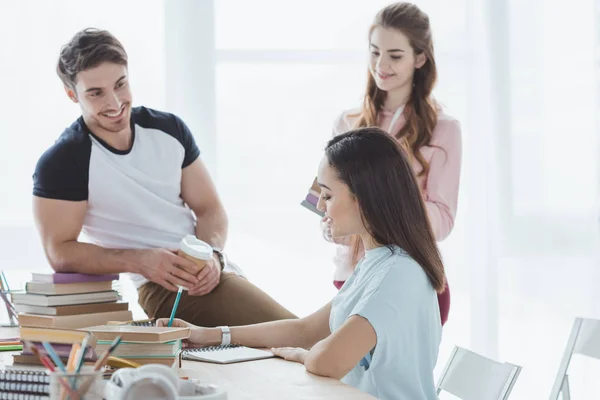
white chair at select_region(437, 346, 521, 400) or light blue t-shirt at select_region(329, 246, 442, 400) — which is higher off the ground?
light blue t-shirt at select_region(329, 246, 442, 400)

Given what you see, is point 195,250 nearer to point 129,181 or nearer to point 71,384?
point 129,181

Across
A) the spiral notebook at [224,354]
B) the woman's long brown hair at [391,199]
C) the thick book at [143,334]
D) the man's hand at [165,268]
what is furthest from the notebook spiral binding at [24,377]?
the man's hand at [165,268]

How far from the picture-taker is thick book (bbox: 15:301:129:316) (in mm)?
1948

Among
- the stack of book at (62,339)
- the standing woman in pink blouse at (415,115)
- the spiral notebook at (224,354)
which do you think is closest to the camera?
the stack of book at (62,339)

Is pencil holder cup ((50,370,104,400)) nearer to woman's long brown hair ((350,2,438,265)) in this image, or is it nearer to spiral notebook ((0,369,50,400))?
spiral notebook ((0,369,50,400))

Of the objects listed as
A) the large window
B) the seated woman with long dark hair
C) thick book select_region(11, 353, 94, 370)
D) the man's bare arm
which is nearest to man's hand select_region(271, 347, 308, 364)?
the seated woman with long dark hair

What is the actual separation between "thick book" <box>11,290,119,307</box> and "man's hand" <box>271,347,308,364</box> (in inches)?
19.9

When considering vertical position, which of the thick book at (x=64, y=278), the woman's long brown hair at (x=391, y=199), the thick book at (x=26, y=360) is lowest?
the thick book at (x=26, y=360)

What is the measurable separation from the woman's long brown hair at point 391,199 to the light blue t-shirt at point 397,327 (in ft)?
0.10

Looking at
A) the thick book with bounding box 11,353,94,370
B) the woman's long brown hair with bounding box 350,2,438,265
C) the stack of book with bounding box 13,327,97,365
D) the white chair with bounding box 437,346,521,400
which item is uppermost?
the woman's long brown hair with bounding box 350,2,438,265

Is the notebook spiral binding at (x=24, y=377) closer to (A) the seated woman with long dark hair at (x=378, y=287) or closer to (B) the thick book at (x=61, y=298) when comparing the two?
(A) the seated woman with long dark hair at (x=378, y=287)

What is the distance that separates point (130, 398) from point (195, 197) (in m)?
1.53

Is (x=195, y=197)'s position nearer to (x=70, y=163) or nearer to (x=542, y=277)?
(x=70, y=163)

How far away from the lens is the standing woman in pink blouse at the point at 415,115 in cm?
256
